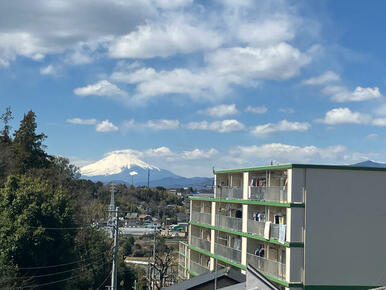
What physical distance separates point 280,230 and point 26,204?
53.2 feet

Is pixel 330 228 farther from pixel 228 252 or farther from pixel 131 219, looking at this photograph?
pixel 131 219

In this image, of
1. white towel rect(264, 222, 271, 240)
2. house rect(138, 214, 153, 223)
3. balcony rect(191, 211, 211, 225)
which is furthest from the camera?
house rect(138, 214, 153, 223)

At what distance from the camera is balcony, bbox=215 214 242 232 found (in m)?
32.3

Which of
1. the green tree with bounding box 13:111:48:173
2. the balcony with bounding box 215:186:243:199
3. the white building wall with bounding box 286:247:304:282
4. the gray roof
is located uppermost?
the green tree with bounding box 13:111:48:173

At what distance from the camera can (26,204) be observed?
31.3m

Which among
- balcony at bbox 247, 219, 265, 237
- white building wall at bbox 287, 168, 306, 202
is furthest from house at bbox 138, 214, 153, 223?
white building wall at bbox 287, 168, 306, 202

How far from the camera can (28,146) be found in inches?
1923

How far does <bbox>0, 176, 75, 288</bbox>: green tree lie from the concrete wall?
16.3 metres

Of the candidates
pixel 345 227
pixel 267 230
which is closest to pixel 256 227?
pixel 267 230

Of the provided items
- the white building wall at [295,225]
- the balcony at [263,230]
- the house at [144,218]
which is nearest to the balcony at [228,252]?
the balcony at [263,230]

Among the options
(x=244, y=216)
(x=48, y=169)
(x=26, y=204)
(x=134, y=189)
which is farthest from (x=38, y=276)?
(x=134, y=189)

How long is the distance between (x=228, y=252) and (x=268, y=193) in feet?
24.1

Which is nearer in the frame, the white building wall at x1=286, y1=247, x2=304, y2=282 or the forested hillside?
the white building wall at x1=286, y1=247, x2=304, y2=282

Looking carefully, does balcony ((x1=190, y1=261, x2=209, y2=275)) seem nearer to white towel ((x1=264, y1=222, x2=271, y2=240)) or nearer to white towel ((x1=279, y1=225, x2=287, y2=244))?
white towel ((x1=264, y1=222, x2=271, y2=240))
